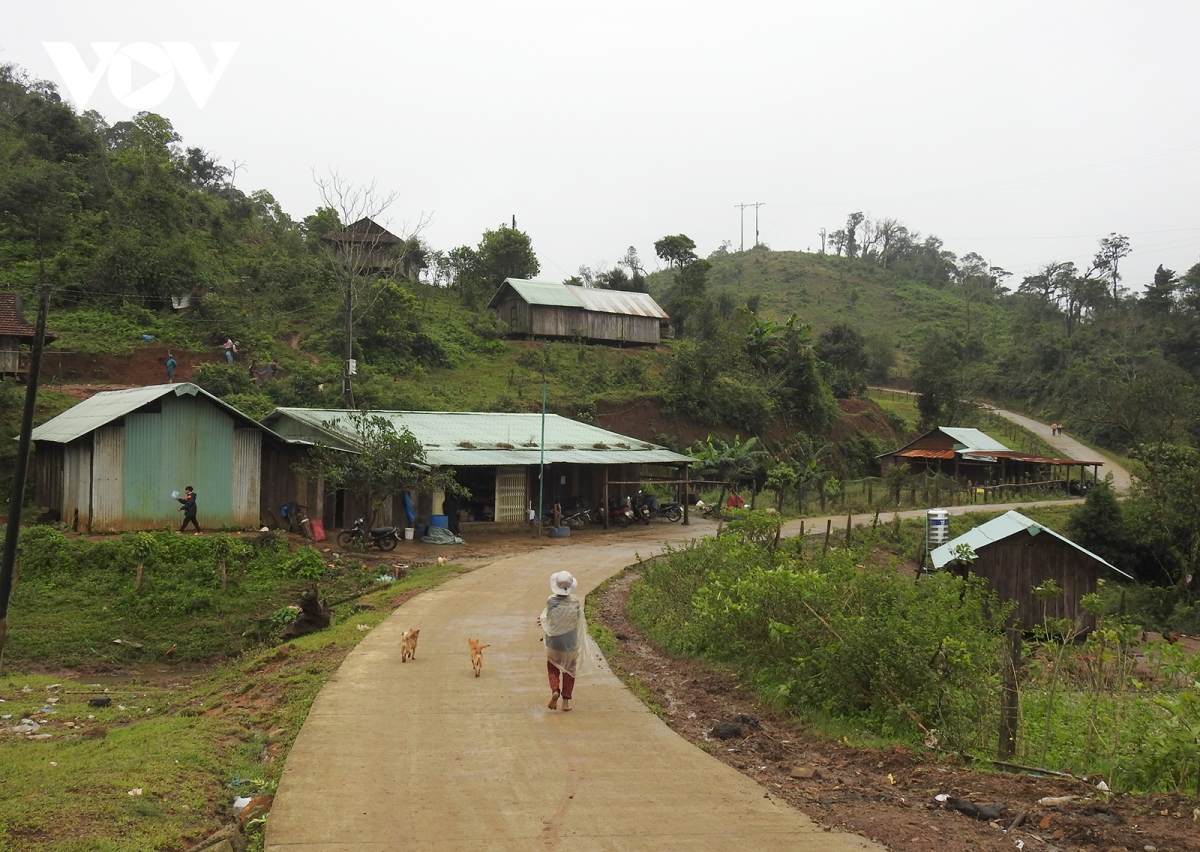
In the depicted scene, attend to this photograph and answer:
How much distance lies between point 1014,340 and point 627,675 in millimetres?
72531

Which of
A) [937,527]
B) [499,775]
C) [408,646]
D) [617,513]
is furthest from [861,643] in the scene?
[617,513]

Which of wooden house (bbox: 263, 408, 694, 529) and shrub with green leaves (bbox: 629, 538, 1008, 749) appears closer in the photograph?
shrub with green leaves (bbox: 629, 538, 1008, 749)

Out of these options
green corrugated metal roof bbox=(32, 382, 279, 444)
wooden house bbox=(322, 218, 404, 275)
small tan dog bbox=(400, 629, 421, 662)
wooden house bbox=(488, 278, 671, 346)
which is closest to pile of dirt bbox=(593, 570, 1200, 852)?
small tan dog bbox=(400, 629, 421, 662)

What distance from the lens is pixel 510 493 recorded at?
2728 cm

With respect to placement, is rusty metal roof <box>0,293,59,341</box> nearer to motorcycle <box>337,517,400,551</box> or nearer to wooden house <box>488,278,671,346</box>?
motorcycle <box>337,517,400,551</box>

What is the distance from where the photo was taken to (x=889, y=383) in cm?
7200

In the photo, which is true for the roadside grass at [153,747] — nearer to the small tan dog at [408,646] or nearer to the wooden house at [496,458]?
the small tan dog at [408,646]

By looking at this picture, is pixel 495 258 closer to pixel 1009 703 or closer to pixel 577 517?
pixel 577 517

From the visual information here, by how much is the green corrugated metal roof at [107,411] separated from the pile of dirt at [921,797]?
15.9 m

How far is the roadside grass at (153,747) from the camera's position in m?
6.03

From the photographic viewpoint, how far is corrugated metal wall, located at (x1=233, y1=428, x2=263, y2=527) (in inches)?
885

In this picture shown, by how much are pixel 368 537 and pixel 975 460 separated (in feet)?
103

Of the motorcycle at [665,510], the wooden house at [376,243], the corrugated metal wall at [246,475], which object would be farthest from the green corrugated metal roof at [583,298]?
the corrugated metal wall at [246,475]

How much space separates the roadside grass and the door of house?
1169 centimetres
